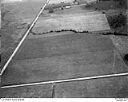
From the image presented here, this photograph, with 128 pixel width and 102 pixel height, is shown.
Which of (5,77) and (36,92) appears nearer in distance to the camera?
(36,92)

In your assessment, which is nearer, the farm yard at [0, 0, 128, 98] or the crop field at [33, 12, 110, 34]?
the farm yard at [0, 0, 128, 98]

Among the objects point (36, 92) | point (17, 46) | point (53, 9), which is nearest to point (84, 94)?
point (36, 92)

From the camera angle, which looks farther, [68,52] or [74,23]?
[74,23]

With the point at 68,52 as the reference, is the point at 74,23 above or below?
above

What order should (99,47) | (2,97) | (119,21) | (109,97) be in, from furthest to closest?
(119,21)
(99,47)
(2,97)
(109,97)

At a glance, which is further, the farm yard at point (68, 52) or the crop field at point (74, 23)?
the crop field at point (74, 23)

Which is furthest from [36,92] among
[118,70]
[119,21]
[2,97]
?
[119,21]

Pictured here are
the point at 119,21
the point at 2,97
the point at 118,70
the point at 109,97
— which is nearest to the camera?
the point at 109,97

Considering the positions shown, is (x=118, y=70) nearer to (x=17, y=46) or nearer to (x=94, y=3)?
(x=17, y=46)
